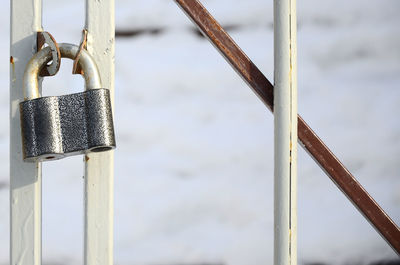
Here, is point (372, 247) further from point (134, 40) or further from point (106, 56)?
point (106, 56)

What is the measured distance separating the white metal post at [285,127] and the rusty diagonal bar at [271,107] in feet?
0.07

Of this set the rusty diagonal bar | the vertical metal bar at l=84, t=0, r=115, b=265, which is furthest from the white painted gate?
the rusty diagonal bar

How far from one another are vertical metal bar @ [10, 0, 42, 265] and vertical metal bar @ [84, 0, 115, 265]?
6cm

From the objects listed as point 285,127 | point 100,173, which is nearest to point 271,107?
point 285,127

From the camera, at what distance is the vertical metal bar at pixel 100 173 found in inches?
29.4

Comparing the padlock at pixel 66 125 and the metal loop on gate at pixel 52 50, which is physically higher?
the metal loop on gate at pixel 52 50

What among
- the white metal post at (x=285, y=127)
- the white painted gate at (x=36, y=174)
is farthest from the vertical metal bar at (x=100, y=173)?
the white metal post at (x=285, y=127)

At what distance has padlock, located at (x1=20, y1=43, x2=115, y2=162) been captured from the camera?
0.68 m

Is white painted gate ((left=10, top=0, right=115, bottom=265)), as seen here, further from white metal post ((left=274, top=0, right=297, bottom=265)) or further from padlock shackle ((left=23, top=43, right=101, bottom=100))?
white metal post ((left=274, top=0, right=297, bottom=265))

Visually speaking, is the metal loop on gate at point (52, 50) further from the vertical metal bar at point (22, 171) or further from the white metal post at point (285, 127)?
the white metal post at point (285, 127)

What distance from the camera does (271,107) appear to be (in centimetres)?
79

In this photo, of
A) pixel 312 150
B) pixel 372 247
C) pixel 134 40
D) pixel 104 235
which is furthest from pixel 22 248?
pixel 372 247

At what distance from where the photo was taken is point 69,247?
154cm

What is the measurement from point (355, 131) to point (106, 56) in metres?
0.99
